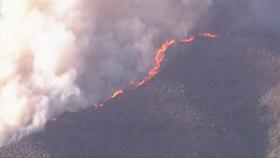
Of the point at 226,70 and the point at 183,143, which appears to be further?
the point at 226,70

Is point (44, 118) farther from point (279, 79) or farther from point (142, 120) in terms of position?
point (279, 79)

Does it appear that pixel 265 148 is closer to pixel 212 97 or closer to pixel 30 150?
pixel 212 97

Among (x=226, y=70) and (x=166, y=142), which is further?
(x=226, y=70)

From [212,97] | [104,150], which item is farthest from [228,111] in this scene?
[104,150]

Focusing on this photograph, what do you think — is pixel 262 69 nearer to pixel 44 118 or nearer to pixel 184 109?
pixel 184 109

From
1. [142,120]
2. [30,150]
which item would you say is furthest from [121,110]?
[30,150]

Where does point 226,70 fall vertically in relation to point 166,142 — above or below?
above

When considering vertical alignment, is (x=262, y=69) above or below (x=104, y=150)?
above
